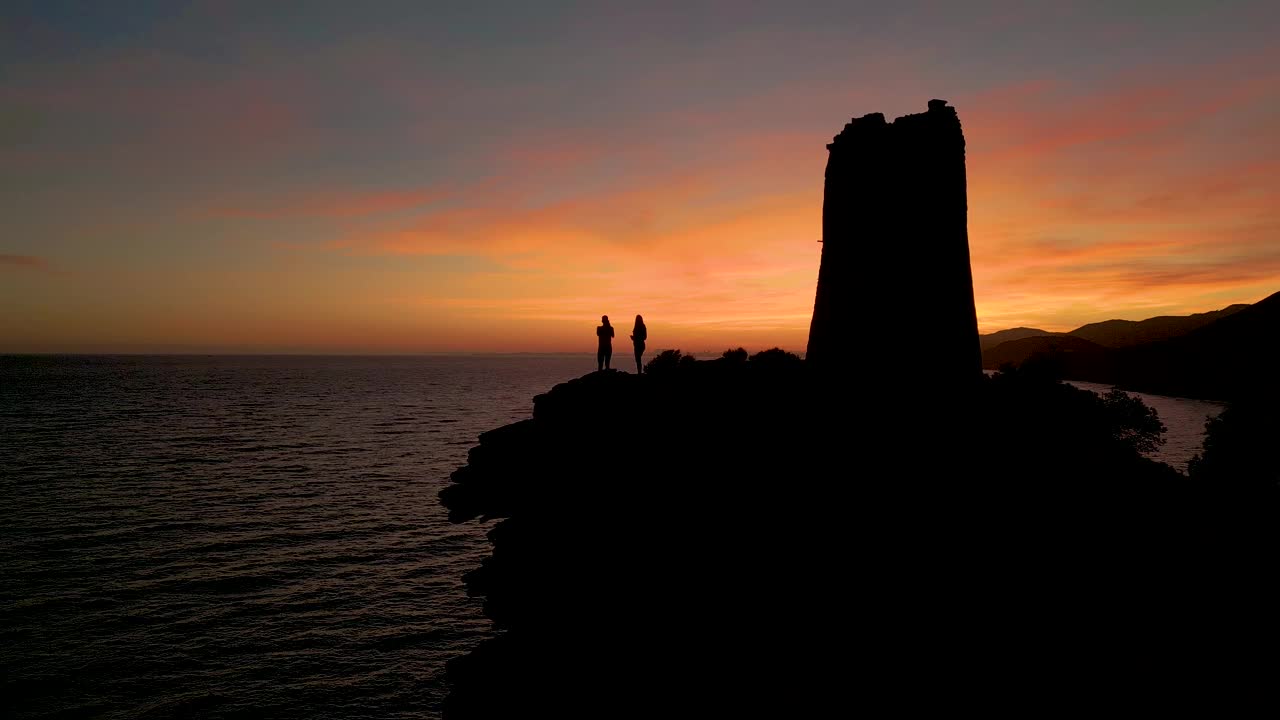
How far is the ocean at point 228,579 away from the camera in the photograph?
90.5ft

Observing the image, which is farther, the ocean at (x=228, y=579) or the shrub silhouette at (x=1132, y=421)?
the shrub silhouette at (x=1132, y=421)

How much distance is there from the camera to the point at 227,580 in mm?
37094

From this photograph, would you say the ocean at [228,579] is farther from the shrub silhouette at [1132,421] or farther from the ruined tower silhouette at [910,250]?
the shrub silhouette at [1132,421]

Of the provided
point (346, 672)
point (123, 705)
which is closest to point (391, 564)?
point (346, 672)

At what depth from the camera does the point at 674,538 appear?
22.0 m

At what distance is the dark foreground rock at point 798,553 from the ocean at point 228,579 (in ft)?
29.0

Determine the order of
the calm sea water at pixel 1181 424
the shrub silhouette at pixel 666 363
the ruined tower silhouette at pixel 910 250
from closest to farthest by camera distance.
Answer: the ruined tower silhouette at pixel 910 250 → the shrub silhouette at pixel 666 363 → the calm sea water at pixel 1181 424

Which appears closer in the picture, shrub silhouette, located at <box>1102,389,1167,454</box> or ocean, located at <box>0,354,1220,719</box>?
ocean, located at <box>0,354,1220,719</box>

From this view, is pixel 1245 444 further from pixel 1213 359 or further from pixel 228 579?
pixel 1213 359

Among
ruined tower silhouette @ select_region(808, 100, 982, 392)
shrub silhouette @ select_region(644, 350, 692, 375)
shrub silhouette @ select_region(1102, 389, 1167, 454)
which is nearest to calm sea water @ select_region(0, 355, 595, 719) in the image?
shrub silhouette @ select_region(644, 350, 692, 375)

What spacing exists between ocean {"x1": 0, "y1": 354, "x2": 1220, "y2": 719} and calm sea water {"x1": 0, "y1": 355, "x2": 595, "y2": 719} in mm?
112

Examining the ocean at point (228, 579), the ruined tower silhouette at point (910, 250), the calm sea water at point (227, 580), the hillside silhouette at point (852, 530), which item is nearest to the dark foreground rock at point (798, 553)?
the hillside silhouette at point (852, 530)

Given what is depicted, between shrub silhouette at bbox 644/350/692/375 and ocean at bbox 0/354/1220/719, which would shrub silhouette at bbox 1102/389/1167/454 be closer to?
ocean at bbox 0/354/1220/719

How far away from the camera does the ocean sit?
1086 inches
